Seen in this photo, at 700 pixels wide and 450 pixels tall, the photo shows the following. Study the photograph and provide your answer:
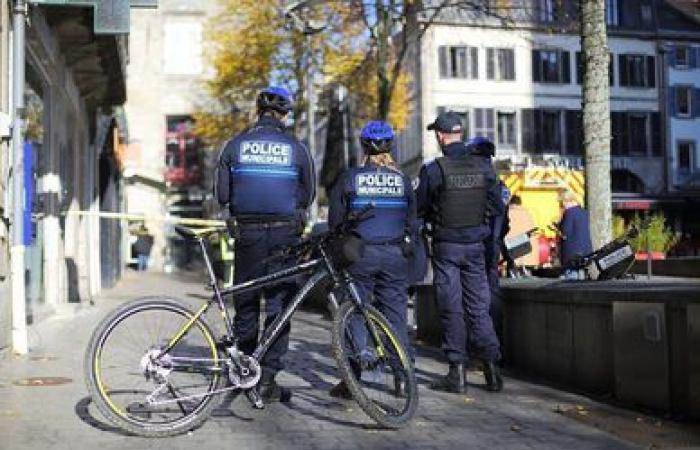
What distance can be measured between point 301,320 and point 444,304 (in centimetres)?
639

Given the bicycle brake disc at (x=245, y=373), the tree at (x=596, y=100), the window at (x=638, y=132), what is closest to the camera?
the bicycle brake disc at (x=245, y=373)

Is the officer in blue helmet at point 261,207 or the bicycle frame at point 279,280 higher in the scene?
the officer in blue helmet at point 261,207

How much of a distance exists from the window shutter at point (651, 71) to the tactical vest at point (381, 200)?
55.5m

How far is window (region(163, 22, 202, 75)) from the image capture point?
161ft

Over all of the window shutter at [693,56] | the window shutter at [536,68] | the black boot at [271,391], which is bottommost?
the black boot at [271,391]

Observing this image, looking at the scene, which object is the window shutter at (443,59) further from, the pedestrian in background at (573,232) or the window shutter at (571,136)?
the pedestrian in background at (573,232)

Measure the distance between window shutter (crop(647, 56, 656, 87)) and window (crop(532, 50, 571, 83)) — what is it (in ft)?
18.7

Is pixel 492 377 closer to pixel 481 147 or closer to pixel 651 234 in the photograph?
pixel 481 147

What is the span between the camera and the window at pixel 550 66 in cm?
5638

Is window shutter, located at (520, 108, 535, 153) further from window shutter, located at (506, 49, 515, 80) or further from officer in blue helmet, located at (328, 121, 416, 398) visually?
officer in blue helmet, located at (328, 121, 416, 398)

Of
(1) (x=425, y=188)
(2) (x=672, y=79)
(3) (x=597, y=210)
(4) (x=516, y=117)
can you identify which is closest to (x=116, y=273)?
(3) (x=597, y=210)

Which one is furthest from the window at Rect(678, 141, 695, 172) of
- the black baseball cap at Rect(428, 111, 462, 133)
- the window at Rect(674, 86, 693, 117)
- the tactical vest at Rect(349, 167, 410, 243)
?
the tactical vest at Rect(349, 167, 410, 243)

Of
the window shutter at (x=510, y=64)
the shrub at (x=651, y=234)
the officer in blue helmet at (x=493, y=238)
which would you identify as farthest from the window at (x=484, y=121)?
the officer in blue helmet at (x=493, y=238)

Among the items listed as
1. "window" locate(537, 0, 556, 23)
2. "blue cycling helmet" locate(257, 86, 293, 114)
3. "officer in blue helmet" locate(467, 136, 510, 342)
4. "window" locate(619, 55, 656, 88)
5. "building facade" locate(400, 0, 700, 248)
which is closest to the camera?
"blue cycling helmet" locate(257, 86, 293, 114)
